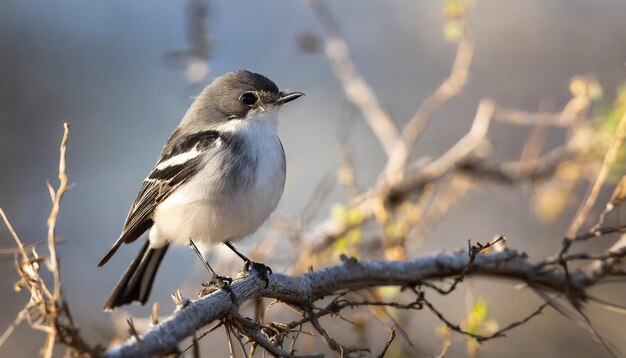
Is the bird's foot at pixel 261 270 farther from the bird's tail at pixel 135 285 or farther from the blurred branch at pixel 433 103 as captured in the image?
the blurred branch at pixel 433 103

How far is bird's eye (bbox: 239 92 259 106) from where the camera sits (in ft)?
15.0

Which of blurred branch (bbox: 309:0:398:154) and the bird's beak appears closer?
the bird's beak

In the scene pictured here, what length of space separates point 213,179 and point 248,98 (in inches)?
29.6

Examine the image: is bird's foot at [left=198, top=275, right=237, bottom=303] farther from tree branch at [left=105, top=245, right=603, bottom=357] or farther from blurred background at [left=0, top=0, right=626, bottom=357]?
blurred background at [left=0, top=0, right=626, bottom=357]

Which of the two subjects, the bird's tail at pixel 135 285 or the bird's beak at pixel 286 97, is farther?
the bird's beak at pixel 286 97

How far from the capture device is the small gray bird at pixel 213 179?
13.3ft

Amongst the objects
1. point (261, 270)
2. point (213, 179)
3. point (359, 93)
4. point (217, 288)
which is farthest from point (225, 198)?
point (359, 93)

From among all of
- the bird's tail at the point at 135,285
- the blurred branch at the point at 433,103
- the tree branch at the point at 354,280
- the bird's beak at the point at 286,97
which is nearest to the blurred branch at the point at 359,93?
the blurred branch at the point at 433,103

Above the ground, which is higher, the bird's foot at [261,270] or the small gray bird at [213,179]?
the small gray bird at [213,179]

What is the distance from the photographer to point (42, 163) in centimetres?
866

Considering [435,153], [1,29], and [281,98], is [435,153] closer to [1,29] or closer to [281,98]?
[281,98]

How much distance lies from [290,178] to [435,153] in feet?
5.48

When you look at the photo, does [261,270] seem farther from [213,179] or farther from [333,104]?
[333,104]

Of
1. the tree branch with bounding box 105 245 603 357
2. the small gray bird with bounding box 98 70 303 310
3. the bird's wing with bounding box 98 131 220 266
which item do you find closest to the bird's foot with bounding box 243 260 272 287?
the tree branch with bounding box 105 245 603 357
